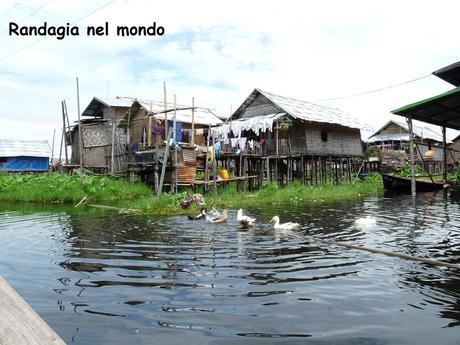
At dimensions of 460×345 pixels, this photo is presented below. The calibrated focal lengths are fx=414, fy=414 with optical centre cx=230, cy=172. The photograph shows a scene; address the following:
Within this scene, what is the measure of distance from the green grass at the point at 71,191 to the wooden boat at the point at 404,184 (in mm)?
14140

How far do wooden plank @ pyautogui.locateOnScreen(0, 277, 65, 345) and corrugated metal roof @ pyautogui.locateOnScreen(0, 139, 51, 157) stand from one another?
141 feet

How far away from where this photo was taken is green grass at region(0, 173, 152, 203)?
2053cm

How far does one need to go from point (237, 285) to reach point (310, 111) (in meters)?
23.4

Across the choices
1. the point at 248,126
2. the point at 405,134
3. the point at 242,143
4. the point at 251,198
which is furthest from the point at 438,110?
the point at 405,134

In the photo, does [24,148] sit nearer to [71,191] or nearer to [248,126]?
[71,191]

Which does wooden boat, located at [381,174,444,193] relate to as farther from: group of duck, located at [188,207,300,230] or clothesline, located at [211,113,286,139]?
group of duck, located at [188,207,300,230]

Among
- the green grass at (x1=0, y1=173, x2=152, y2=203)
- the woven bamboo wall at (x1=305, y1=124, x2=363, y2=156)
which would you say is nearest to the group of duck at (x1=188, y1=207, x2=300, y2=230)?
the green grass at (x1=0, y1=173, x2=152, y2=203)

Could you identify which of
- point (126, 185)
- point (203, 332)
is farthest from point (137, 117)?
point (203, 332)

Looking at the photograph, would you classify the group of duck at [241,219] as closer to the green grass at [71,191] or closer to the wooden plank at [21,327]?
the wooden plank at [21,327]

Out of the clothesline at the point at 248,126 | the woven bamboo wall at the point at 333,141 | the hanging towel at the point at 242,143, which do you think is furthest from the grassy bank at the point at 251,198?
the clothesline at the point at 248,126

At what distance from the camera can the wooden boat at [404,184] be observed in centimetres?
2363

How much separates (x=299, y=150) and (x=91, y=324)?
22671mm

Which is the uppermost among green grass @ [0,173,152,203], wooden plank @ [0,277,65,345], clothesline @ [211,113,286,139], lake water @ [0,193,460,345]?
clothesline @ [211,113,286,139]

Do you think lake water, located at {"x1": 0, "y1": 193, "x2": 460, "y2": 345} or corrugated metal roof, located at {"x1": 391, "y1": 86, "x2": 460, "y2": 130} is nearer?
lake water, located at {"x1": 0, "y1": 193, "x2": 460, "y2": 345}
